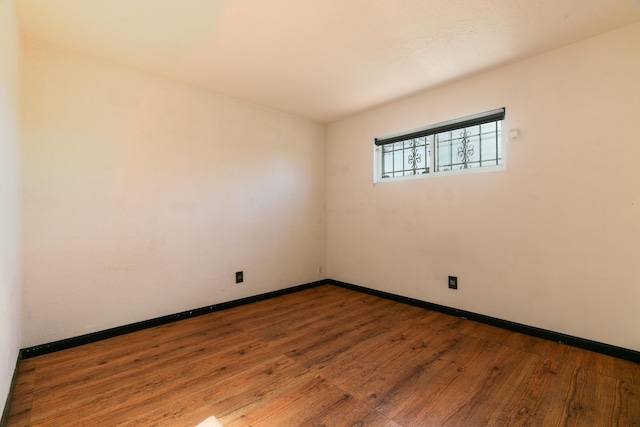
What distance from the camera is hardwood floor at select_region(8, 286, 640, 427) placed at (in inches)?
59.7

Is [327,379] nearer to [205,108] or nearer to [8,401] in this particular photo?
[8,401]

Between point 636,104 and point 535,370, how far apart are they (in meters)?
2.04

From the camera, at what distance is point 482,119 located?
9.11 feet

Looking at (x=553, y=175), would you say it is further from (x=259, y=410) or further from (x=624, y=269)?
(x=259, y=410)

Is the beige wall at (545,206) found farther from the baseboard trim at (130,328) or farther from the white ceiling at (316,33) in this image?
the baseboard trim at (130,328)

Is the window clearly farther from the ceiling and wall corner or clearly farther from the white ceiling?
the white ceiling

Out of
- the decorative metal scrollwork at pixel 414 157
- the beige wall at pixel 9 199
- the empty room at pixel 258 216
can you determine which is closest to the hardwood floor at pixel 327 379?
the empty room at pixel 258 216

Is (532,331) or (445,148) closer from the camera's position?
(532,331)

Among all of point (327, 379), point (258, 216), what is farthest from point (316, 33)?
point (327, 379)

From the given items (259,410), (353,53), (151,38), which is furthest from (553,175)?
(151,38)

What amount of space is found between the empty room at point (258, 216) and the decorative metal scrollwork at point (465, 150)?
3 cm

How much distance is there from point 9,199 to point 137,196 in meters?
0.96

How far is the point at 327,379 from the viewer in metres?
1.86

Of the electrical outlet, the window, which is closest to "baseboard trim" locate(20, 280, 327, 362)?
the electrical outlet
